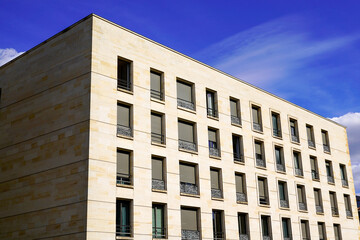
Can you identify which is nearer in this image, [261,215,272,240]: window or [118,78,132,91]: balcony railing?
[118,78,132,91]: balcony railing

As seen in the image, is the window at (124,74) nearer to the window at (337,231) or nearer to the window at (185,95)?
the window at (185,95)

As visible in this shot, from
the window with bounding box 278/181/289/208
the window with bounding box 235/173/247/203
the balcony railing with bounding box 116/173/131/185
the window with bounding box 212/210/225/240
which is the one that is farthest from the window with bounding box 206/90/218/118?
the balcony railing with bounding box 116/173/131/185

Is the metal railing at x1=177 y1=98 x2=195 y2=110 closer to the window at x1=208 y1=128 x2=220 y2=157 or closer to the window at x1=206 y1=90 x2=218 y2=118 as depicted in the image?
the window at x1=206 y1=90 x2=218 y2=118

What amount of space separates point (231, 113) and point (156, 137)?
25.7 ft

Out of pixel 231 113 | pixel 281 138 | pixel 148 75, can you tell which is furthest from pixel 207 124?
pixel 281 138

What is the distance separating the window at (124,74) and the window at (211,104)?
659cm

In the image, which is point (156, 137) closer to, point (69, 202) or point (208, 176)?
point (208, 176)

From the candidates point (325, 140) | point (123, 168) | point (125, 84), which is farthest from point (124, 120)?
point (325, 140)

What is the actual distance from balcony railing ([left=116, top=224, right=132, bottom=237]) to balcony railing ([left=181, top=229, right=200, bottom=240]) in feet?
12.5

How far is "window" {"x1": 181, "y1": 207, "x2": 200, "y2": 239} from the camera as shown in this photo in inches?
1108

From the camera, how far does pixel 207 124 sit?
3181 cm

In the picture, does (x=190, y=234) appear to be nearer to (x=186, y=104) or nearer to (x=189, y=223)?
(x=189, y=223)

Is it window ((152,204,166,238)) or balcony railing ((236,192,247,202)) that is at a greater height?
balcony railing ((236,192,247,202))

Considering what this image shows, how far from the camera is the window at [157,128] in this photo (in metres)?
28.5
